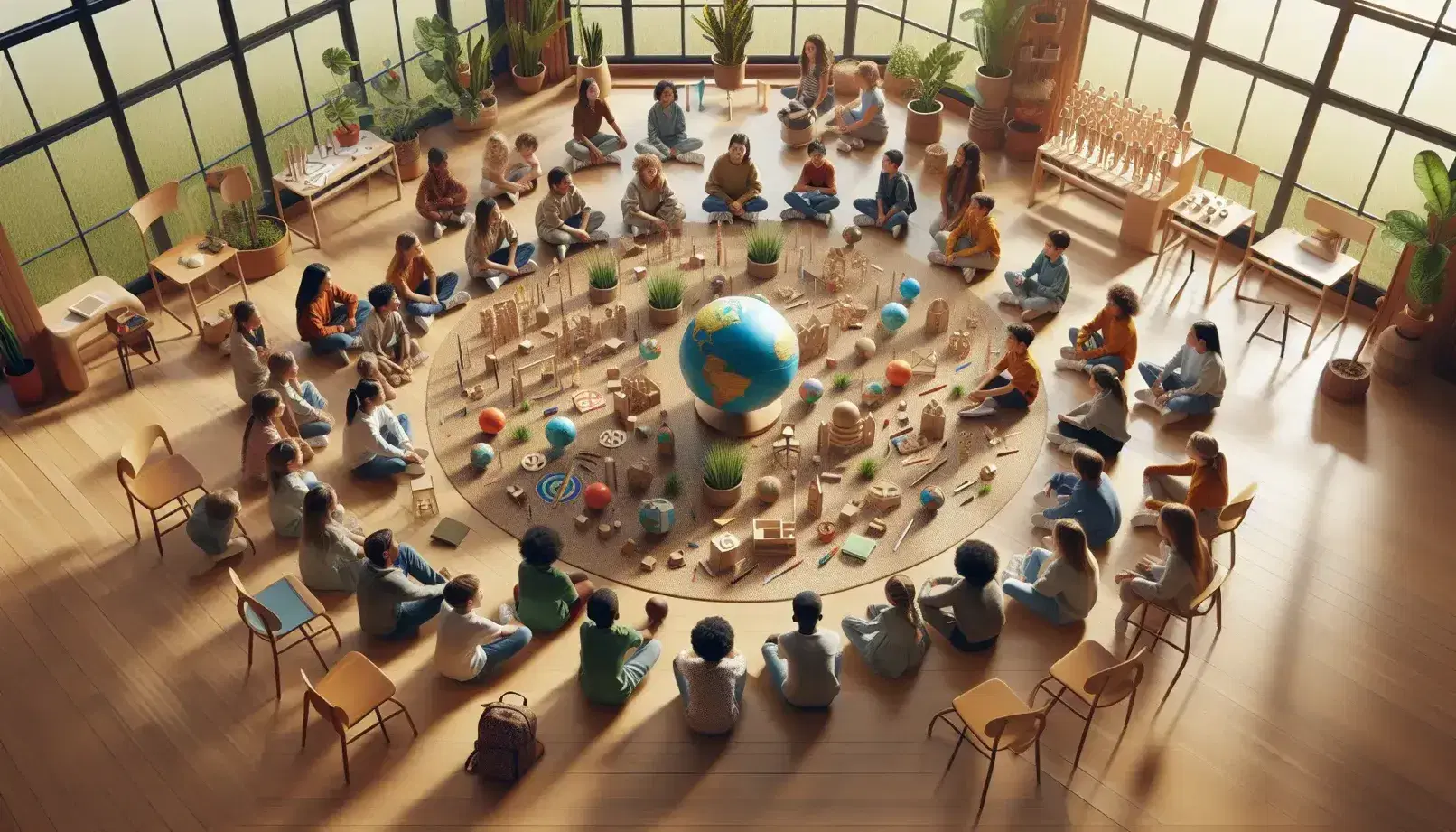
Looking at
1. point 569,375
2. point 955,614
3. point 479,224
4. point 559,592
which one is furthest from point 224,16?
point 955,614

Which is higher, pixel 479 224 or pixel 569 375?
pixel 479 224

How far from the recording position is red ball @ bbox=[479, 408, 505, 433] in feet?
31.0

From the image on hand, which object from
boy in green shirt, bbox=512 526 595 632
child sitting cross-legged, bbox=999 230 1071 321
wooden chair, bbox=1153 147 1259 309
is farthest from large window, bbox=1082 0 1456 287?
boy in green shirt, bbox=512 526 595 632

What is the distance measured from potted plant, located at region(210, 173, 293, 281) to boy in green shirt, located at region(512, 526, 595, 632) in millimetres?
5053

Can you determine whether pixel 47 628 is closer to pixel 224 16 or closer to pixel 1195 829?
pixel 224 16

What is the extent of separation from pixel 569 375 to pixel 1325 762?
630cm

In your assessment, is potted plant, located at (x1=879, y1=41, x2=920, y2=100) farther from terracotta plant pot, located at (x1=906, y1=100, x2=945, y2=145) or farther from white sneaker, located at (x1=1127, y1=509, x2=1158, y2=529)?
white sneaker, located at (x1=1127, y1=509, x2=1158, y2=529)

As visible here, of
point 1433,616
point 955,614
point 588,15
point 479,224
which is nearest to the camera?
point 955,614

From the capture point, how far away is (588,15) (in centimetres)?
1695

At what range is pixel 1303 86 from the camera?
35.7 feet

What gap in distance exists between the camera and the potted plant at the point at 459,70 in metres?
12.6

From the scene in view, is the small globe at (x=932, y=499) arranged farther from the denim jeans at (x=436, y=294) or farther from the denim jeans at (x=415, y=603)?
the denim jeans at (x=436, y=294)

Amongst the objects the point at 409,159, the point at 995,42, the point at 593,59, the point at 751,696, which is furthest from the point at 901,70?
the point at 751,696

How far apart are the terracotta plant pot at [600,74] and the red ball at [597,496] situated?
22.3ft
